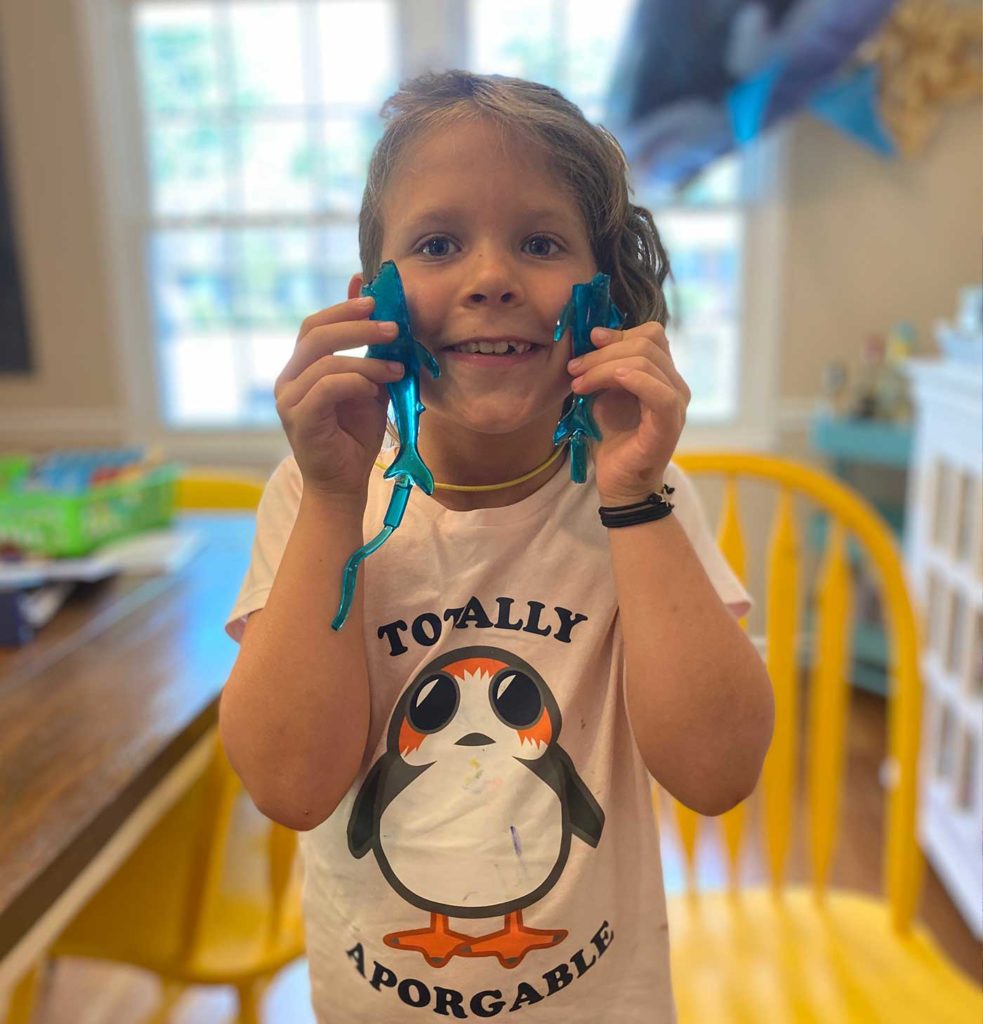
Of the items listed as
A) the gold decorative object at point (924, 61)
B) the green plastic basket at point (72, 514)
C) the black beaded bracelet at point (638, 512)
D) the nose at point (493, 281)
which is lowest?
the green plastic basket at point (72, 514)

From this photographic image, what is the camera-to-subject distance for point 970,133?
2328 millimetres

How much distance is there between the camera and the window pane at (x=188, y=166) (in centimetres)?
261

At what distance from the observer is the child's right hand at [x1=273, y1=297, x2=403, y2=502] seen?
52cm

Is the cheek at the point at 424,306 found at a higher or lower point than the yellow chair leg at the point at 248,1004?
higher

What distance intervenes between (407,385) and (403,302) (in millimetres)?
48

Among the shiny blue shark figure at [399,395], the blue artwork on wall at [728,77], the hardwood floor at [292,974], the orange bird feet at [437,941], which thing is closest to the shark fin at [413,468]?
the shiny blue shark figure at [399,395]

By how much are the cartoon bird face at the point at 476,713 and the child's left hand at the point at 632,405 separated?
0.44 feet

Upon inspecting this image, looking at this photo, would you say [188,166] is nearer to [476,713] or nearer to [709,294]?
[709,294]

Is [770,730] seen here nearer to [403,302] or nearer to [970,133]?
[403,302]

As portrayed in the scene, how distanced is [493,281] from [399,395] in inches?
3.4

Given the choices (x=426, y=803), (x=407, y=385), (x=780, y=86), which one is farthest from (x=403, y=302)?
(x=780, y=86)

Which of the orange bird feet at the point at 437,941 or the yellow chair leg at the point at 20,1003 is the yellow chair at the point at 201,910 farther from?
the orange bird feet at the point at 437,941

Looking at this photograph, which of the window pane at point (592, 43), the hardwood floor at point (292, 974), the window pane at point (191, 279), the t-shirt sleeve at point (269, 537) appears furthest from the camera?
the window pane at point (191, 279)

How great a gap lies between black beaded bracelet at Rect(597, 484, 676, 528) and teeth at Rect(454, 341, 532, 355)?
11 centimetres
